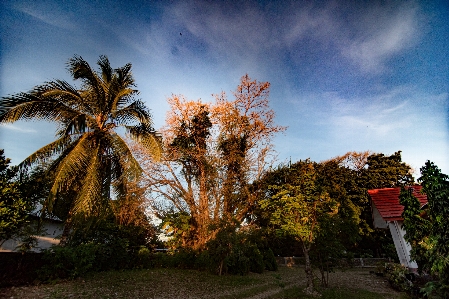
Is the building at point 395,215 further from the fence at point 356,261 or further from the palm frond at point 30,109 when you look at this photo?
the palm frond at point 30,109

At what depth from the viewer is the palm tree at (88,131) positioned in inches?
379

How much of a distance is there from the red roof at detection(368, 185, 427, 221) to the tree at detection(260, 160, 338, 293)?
11.4 feet

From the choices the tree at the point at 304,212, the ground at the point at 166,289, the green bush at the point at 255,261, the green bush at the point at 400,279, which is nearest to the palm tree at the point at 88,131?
the ground at the point at 166,289

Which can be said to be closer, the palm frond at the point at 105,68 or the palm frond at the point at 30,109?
the palm frond at the point at 30,109

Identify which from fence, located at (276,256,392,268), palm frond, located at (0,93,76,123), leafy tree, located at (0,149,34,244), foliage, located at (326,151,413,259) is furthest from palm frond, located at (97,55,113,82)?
foliage, located at (326,151,413,259)

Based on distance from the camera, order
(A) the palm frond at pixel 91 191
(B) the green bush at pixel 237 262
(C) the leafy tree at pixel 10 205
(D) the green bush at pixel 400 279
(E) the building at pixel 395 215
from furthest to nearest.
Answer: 1. (B) the green bush at pixel 237 262
2. (E) the building at pixel 395 215
3. (A) the palm frond at pixel 91 191
4. (D) the green bush at pixel 400 279
5. (C) the leafy tree at pixel 10 205

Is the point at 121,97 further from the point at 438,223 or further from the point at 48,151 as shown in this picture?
the point at 438,223

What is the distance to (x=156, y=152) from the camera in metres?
11.7

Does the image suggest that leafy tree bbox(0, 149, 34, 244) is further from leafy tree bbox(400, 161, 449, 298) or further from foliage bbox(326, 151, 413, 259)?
foliage bbox(326, 151, 413, 259)

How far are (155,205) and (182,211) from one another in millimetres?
2037

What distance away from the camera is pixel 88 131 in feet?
37.7

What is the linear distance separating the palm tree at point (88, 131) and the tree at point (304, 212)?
6386mm

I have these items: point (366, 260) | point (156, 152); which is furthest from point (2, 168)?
point (366, 260)

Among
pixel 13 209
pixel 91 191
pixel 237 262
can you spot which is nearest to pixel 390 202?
pixel 237 262
